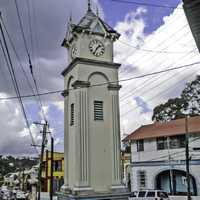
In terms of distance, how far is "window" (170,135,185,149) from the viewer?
27516 millimetres

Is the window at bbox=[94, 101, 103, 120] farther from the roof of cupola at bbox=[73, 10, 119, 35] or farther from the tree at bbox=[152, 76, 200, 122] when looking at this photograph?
the tree at bbox=[152, 76, 200, 122]

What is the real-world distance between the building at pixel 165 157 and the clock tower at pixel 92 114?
1431cm

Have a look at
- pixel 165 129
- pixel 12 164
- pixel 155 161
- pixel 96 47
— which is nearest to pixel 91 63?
pixel 96 47

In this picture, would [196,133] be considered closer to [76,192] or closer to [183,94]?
[183,94]

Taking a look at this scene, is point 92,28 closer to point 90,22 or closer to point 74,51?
point 90,22

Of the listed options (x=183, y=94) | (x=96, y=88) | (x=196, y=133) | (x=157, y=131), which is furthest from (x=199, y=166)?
(x=96, y=88)

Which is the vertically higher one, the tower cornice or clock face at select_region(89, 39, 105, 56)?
clock face at select_region(89, 39, 105, 56)

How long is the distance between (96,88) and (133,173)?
18.8 metres

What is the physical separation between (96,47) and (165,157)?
17.0 metres

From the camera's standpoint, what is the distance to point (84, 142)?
1385cm

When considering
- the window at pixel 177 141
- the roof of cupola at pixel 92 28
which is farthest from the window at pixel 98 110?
the window at pixel 177 141

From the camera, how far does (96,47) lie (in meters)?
15.6

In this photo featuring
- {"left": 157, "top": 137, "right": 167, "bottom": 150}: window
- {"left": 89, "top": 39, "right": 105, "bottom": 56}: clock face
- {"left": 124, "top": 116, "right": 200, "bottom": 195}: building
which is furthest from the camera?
{"left": 157, "top": 137, "right": 167, "bottom": 150}: window

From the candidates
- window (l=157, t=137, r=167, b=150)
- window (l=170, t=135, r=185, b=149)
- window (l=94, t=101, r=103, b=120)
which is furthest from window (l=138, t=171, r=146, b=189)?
window (l=94, t=101, r=103, b=120)
